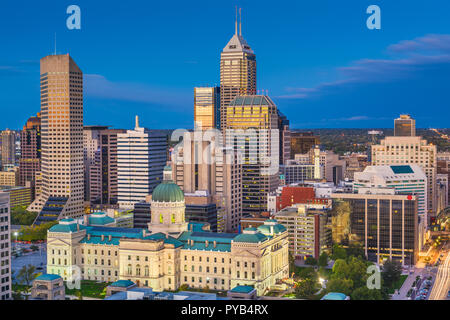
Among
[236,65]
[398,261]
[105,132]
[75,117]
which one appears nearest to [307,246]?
[398,261]

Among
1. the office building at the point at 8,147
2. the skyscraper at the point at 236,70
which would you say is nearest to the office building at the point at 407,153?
the skyscraper at the point at 236,70

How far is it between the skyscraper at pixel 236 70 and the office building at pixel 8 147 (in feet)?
210

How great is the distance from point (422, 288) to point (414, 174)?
35.3m

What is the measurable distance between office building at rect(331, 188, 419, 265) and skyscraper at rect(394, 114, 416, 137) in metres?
68.6

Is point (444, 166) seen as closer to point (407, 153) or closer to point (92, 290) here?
point (407, 153)

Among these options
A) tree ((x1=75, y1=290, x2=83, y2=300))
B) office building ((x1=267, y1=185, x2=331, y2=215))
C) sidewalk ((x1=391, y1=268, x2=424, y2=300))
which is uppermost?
office building ((x1=267, y1=185, x2=331, y2=215))

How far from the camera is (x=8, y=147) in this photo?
18825cm

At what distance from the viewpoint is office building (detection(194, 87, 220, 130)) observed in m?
192

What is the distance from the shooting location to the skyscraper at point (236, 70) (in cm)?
18262

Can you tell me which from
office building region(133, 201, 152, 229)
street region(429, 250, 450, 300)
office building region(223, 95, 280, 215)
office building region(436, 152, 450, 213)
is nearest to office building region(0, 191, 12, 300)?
street region(429, 250, 450, 300)

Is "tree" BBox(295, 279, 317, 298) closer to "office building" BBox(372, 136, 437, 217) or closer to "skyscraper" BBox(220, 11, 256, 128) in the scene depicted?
"office building" BBox(372, 136, 437, 217)

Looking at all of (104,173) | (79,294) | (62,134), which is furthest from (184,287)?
(104,173)

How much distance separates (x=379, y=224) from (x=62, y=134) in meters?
68.3
